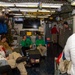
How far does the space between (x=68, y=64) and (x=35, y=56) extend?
3.94 m

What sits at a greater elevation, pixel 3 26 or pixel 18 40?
pixel 3 26

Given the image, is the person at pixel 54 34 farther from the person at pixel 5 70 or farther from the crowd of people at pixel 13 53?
the person at pixel 5 70

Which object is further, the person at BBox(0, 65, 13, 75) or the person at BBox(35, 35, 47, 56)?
the person at BBox(35, 35, 47, 56)

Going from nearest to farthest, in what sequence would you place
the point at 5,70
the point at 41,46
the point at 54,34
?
1. the point at 5,70
2. the point at 41,46
3. the point at 54,34

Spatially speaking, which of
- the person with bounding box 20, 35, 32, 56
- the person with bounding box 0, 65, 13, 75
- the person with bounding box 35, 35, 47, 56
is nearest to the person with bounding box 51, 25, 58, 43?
the person with bounding box 35, 35, 47, 56

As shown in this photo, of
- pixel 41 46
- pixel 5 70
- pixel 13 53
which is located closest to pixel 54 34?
pixel 41 46

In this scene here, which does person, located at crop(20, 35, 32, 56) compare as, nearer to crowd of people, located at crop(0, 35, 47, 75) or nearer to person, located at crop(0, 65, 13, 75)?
crowd of people, located at crop(0, 35, 47, 75)

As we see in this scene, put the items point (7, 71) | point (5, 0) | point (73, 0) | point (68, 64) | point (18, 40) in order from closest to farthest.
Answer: point (68, 64)
point (7, 71)
point (73, 0)
point (5, 0)
point (18, 40)

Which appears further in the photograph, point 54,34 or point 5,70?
point 54,34

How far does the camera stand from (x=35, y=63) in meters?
7.83

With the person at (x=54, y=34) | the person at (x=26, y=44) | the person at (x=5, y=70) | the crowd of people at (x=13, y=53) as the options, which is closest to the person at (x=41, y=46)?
the crowd of people at (x=13, y=53)

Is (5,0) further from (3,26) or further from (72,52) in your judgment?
(72,52)

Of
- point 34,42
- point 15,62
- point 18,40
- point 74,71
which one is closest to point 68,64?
point 74,71

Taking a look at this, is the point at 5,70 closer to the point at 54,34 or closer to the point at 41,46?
the point at 41,46
